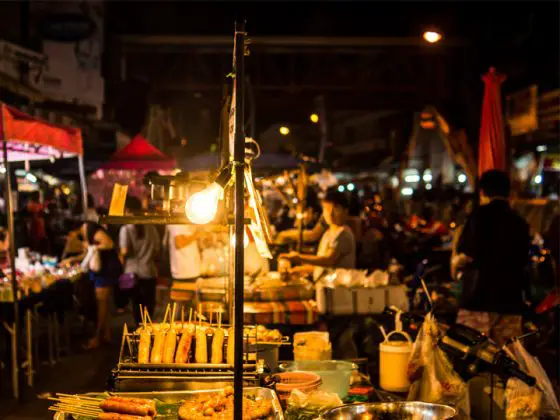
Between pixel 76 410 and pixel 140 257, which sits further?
pixel 140 257

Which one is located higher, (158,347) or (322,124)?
(322,124)

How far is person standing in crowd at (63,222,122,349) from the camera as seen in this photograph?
10641 millimetres

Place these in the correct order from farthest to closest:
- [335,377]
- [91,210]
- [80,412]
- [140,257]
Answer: [91,210], [140,257], [335,377], [80,412]

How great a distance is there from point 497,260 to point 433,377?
1797mm

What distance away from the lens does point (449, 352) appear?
4.98 metres

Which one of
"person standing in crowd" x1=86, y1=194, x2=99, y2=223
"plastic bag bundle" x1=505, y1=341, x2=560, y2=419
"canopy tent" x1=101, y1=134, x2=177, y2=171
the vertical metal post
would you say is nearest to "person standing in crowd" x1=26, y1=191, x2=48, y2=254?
"person standing in crowd" x1=86, y1=194, x2=99, y2=223

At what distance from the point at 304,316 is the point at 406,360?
2.00 m

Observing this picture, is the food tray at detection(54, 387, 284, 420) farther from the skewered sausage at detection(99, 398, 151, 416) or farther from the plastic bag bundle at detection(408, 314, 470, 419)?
the plastic bag bundle at detection(408, 314, 470, 419)

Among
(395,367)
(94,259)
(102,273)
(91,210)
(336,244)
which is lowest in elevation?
(395,367)

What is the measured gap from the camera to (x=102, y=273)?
10617 millimetres

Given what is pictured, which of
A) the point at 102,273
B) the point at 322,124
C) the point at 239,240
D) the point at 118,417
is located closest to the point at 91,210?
the point at 102,273

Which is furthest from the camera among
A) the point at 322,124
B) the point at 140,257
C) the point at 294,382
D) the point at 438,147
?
the point at 438,147

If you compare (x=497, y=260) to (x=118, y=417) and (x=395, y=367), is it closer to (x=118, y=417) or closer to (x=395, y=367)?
(x=395, y=367)

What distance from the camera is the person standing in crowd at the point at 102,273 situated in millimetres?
10641
